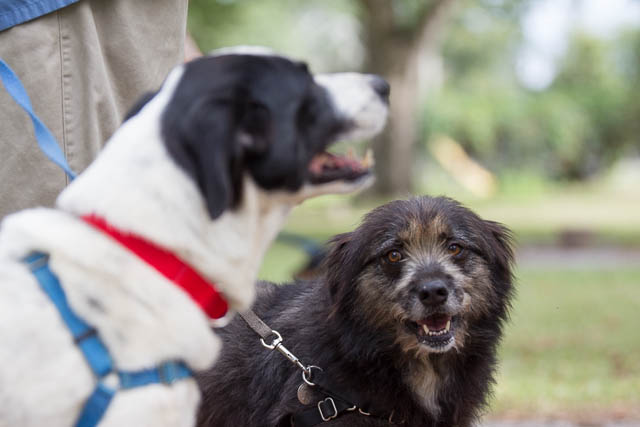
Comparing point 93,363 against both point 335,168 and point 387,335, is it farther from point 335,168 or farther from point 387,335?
point 387,335

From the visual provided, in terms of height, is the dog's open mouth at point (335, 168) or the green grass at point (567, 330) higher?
the dog's open mouth at point (335, 168)

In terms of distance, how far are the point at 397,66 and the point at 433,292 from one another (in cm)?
1563

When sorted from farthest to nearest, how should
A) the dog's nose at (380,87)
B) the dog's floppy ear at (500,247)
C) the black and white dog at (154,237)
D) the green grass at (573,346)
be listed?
1. the green grass at (573,346)
2. the dog's floppy ear at (500,247)
3. the dog's nose at (380,87)
4. the black and white dog at (154,237)

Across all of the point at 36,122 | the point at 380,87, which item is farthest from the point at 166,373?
the point at 380,87

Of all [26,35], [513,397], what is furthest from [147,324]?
[513,397]

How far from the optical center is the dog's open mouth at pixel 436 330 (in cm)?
323

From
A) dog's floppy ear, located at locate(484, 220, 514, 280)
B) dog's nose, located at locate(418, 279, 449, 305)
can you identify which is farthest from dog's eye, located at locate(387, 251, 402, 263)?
dog's floppy ear, located at locate(484, 220, 514, 280)

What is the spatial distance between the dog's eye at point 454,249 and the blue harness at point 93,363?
5.64 ft

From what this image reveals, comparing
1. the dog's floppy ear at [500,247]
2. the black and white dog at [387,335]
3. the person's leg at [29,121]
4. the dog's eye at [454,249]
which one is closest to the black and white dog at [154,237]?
the person's leg at [29,121]

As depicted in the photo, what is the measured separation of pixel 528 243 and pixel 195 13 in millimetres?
9131

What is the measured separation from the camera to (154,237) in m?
2.09

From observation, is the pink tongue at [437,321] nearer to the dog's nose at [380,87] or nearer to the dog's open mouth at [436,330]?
the dog's open mouth at [436,330]

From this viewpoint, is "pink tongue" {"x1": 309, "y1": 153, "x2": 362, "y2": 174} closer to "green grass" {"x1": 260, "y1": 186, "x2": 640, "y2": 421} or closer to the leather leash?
the leather leash

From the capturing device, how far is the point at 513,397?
5715 mm
